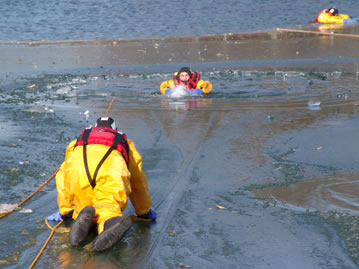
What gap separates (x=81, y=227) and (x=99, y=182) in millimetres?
541

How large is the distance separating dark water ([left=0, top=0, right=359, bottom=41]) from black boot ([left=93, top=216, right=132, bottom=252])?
24.0 metres

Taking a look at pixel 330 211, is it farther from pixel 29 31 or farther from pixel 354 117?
pixel 29 31

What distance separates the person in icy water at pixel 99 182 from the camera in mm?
5348

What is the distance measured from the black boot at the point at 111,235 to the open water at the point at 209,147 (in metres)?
0.13

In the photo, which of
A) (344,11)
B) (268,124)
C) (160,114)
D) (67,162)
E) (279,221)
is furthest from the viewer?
(344,11)

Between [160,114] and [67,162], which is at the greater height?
[67,162]

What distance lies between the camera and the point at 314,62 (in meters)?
19.7

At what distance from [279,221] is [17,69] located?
14278 millimetres

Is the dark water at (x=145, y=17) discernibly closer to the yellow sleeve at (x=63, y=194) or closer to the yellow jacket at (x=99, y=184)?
the yellow sleeve at (x=63, y=194)

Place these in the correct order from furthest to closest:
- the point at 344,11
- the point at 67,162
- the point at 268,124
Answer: the point at 344,11 < the point at 268,124 < the point at 67,162

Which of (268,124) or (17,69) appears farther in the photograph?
(17,69)

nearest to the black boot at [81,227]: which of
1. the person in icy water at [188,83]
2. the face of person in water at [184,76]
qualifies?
the person in icy water at [188,83]

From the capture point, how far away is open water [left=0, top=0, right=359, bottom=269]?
5.61 metres

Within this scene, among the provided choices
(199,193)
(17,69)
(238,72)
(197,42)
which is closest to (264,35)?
(197,42)
